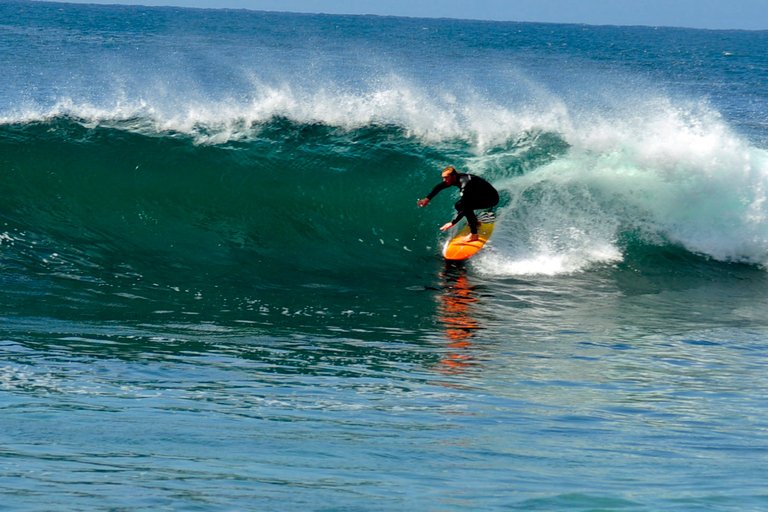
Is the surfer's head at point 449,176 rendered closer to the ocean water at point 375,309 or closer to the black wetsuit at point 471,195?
the black wetsuit at point 471,195

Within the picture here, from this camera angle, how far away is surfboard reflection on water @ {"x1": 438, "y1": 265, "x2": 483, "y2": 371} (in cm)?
638

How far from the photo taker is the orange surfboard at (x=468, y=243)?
1049cm

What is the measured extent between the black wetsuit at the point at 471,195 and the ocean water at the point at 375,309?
0.68m

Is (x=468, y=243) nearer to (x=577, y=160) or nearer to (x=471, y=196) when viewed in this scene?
(x=471, y=196)

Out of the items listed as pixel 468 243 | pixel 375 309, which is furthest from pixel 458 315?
pixel 468 243

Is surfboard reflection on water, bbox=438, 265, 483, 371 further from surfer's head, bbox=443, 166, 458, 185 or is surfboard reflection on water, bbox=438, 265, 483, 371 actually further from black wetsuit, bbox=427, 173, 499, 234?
surfer's head, bbox=443, 166, 458, 185

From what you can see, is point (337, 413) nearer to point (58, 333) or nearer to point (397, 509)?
point (397, 509)

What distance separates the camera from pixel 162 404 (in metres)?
4.57

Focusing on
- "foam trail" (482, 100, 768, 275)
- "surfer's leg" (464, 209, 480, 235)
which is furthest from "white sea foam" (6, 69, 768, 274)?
"surfer's leg" (464, 209, 480, 235)

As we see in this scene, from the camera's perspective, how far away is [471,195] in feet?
33.3

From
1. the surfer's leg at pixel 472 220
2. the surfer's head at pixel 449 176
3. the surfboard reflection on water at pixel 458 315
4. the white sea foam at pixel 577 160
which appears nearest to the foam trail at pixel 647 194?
the white sea foam at pixel 577 160

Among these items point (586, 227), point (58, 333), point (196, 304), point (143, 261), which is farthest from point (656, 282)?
point (58, 333)

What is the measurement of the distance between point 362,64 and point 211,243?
141 ft

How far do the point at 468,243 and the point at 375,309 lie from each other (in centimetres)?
260
